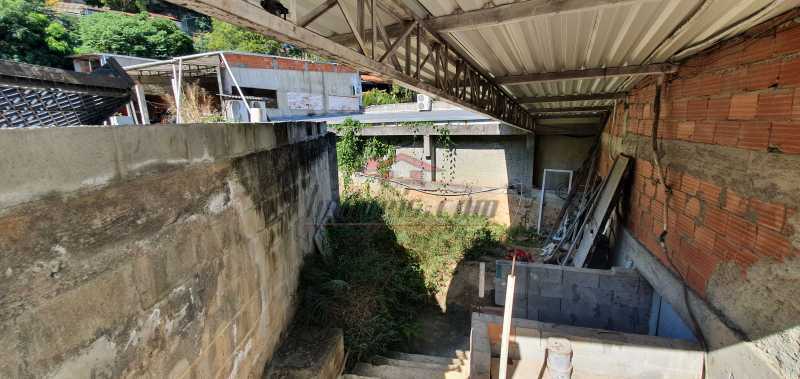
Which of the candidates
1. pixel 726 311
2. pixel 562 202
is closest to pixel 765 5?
pixel 726 311

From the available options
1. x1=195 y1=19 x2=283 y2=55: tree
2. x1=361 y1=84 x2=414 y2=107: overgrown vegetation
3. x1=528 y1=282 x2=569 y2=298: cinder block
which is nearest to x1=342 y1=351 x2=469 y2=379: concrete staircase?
x1=528 y1=282 x2=569 y2=298: cinder block

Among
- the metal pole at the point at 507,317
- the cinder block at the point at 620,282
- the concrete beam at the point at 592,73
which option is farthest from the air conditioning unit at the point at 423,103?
the metal pole at the point at 507,317

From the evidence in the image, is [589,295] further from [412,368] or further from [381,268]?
[381,268]

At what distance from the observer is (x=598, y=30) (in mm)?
2922

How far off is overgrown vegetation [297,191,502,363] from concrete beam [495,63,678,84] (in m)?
3.87

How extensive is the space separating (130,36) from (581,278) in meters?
30.2

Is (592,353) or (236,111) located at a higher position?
(236,111)

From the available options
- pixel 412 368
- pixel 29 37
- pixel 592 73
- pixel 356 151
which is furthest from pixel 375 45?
pixel 29 37

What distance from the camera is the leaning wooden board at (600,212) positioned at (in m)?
5.19

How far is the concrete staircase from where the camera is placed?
13.6 feet

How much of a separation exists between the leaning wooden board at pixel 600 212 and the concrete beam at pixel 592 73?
176 cm

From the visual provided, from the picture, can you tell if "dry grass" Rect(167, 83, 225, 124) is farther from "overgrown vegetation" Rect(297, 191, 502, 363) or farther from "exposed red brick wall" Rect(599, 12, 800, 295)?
"exposed red brick wall" Rect(599, 12, 800, 295)

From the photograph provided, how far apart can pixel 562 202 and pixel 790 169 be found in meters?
7.96

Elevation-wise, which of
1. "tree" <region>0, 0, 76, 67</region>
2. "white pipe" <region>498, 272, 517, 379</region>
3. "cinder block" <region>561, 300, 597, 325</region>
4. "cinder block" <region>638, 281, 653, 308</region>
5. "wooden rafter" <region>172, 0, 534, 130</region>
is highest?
"tree" <region>0, 0, 76, 67</region>
